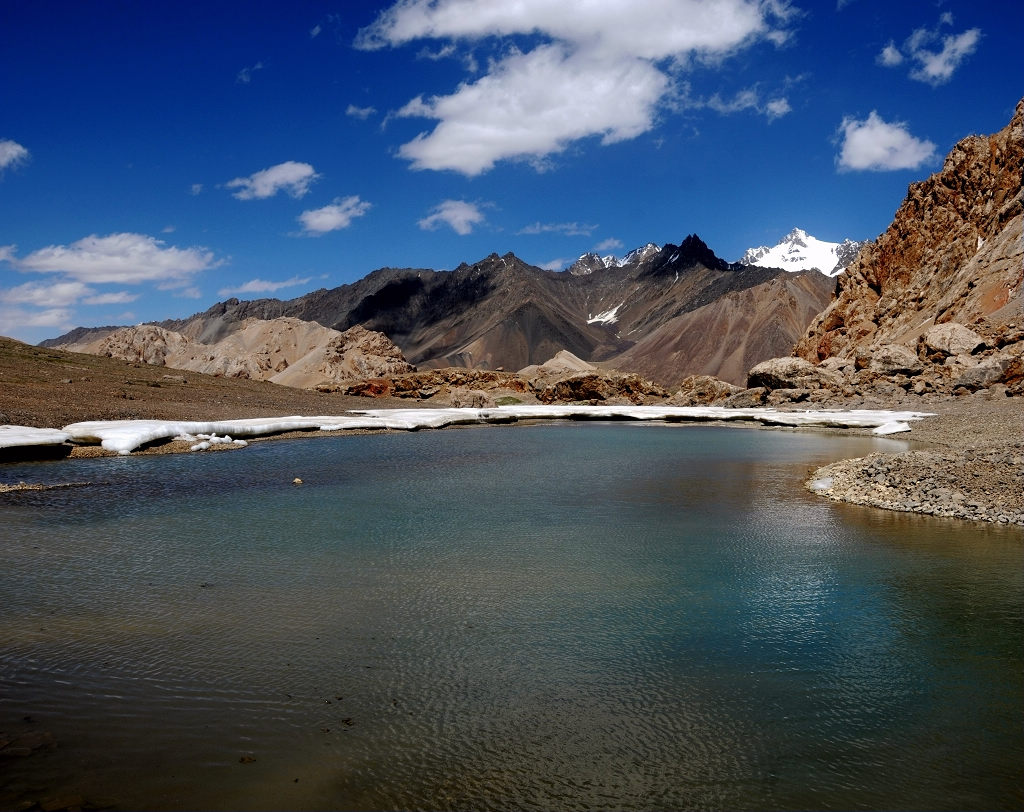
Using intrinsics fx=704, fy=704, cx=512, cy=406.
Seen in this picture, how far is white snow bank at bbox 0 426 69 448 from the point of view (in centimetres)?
1958

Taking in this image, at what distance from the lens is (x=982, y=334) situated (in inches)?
1722

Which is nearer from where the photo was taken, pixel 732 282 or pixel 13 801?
pixel 13 801

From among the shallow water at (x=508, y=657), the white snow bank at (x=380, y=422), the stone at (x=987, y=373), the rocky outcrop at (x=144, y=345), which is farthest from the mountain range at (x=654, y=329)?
the shallow water at (x=508, y=657)

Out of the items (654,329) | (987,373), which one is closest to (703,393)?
(987,373)

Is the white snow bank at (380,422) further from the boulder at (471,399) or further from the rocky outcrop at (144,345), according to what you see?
the rocky outcrop at (144,345)

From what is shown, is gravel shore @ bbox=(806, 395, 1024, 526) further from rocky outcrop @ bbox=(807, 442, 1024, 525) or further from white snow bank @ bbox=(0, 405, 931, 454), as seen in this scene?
white snow bank @ bbox=(0, 405, 931, 454)

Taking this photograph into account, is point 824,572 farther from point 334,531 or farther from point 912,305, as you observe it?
point 912,305

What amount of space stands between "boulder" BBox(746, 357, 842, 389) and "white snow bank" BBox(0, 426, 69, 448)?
46.9 meters

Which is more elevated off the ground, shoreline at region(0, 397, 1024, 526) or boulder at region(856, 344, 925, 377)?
boulder at region(856, 344, 925, 377)

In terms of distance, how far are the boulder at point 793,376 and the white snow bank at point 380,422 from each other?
850 centimetres

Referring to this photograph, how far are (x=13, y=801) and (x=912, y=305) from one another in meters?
68.5

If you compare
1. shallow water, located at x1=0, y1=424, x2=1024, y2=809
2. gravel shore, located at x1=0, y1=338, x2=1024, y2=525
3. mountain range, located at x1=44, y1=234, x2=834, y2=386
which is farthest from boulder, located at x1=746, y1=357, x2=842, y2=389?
mountain range, located at x1=44, y1=234, x2=834, y2=386

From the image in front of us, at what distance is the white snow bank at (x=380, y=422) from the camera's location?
22250 millimetres

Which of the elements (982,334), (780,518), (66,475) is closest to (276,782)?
(780,518)
